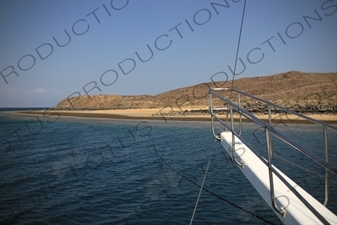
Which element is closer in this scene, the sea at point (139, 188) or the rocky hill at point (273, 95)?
the sea at point (139, 188)

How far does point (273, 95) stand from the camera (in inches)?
1582

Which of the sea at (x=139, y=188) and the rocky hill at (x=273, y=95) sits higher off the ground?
the rocky hill at (x=273, y=95)

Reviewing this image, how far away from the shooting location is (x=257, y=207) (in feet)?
17.7

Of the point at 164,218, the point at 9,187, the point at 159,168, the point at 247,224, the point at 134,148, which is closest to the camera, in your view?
the point at 247,224

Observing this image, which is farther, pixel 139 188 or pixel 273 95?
pixel 273 95

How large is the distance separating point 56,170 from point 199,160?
523cm

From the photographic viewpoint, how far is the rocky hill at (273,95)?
2690cm

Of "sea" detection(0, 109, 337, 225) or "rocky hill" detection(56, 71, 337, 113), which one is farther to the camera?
"rocky hill" detection(56, 71, 337, 113)

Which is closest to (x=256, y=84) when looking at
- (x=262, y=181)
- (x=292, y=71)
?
(x=292, y=71)

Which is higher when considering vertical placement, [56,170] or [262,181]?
[56,170]

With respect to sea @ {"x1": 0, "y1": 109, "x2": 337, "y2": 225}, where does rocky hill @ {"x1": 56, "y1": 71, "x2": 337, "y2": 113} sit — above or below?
above

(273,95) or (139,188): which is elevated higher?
(273,95)

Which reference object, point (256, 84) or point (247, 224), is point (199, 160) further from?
point (256, 84)

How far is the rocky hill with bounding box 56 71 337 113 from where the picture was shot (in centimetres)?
2690
